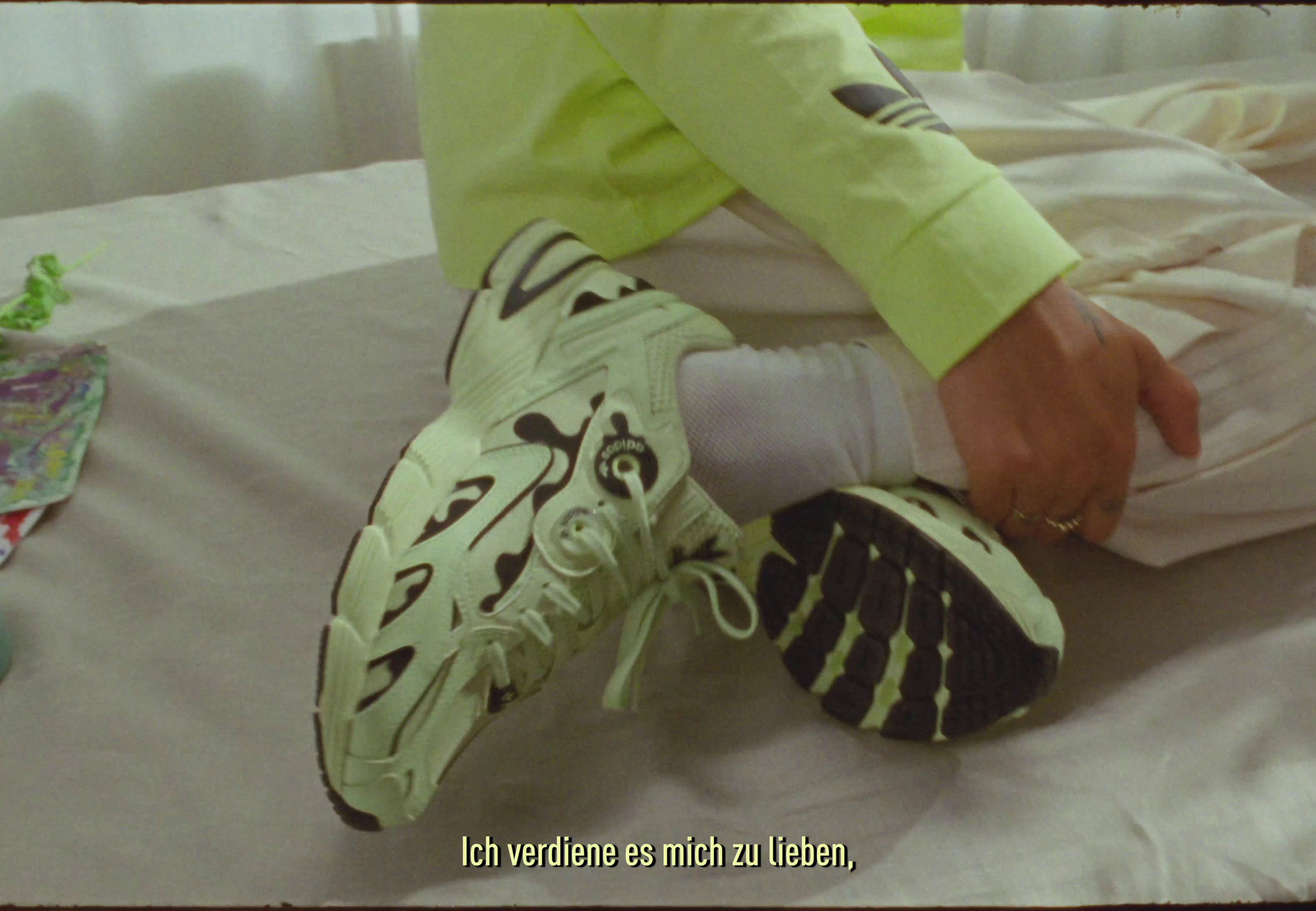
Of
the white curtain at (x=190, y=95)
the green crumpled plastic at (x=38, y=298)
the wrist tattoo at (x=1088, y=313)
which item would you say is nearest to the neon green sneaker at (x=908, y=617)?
the wrist tattoo at (x=1088, y=313)

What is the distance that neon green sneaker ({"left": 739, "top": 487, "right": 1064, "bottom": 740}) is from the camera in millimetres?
458

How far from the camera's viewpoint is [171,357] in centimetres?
76

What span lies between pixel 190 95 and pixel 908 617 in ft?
3.78

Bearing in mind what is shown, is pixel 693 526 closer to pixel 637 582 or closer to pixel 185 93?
pixel 637 582

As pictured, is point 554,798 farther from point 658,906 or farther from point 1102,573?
point 1102,573

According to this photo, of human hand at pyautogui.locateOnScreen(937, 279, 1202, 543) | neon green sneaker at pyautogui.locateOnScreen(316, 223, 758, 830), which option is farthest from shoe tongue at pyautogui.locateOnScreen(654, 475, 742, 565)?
human hand at pyautogui.locateOnScreen(937, 279, 1202, 543)

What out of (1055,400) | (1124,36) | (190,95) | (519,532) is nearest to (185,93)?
(190,95)

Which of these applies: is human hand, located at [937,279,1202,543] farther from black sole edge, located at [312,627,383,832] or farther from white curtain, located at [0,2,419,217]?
white curtain, located at [0,2,419,217]

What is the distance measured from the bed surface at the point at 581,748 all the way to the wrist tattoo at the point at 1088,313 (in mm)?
141

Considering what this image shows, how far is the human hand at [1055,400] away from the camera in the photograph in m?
0.50

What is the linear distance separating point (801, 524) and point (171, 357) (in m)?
0.51

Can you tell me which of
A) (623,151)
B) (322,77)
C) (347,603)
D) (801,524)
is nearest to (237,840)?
(347,603)

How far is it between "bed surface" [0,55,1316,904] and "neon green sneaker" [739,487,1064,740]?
3 centimetres

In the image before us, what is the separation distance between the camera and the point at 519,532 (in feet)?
1.55
